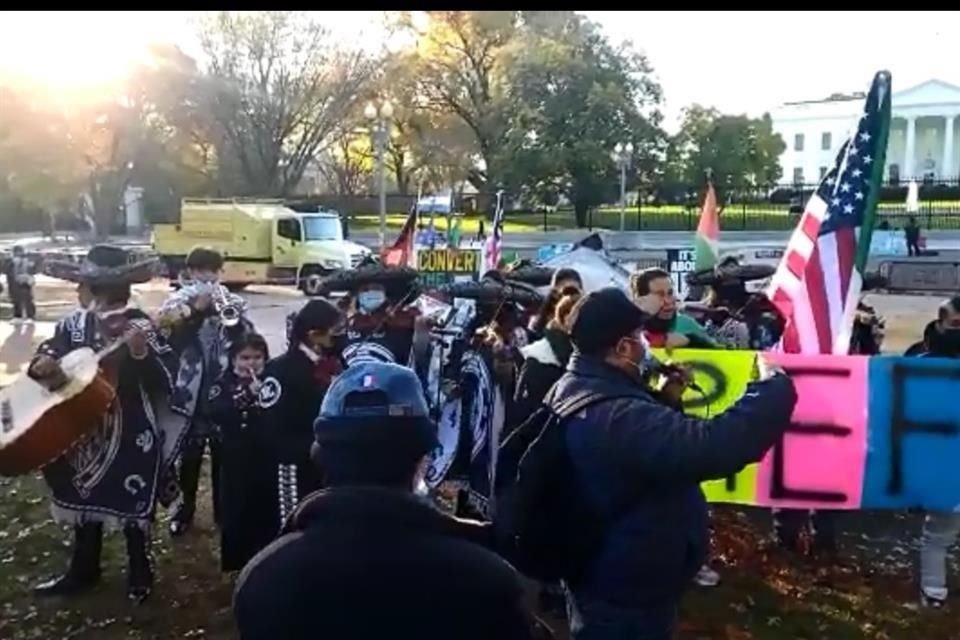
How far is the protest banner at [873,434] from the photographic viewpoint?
5227mm

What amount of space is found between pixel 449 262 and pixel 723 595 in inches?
341

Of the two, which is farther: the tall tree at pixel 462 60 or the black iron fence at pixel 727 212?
the tall tree at pixel 462 60

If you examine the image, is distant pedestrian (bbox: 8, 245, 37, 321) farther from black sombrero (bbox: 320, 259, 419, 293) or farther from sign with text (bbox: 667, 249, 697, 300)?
black sombrero (bbox: 320, 259, 419, 293)

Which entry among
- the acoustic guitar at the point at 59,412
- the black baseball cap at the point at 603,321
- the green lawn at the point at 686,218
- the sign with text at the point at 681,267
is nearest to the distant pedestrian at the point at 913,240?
the green lawn at the point at 686,218

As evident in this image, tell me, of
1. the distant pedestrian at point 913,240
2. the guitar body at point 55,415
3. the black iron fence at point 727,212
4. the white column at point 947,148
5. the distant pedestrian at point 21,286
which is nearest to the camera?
the guitar body at point 55,415

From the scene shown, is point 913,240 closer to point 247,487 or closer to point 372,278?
point 372,278

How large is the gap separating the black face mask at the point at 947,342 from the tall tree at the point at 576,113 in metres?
33.0

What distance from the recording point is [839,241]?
5.07 m

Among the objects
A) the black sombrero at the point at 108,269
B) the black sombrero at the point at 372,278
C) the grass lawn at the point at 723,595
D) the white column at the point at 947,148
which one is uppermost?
the white column at the point at 947,148

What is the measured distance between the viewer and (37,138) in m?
42.5

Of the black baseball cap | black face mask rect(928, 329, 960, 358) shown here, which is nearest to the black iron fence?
black face mask rect(928, 329, 960, 358)

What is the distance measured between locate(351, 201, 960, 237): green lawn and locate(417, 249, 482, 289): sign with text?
2473 centimetres

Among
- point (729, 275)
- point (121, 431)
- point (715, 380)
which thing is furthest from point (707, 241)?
point (121, 431)

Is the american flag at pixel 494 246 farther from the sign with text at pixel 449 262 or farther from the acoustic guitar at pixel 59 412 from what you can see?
the acoustic guitar at pixel 59 412
